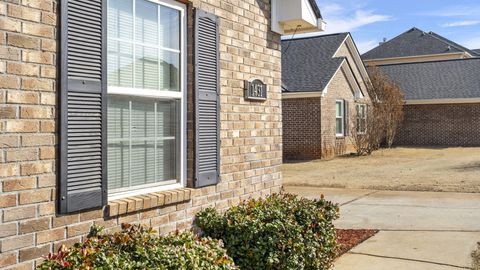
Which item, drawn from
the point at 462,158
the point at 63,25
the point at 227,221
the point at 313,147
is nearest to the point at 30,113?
the point at 63,25

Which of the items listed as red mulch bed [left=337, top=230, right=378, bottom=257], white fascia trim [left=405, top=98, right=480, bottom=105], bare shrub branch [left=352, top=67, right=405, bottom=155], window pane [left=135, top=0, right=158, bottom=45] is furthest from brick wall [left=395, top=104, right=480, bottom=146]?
window pane [left=135, top=0, right=158, bottom=45]

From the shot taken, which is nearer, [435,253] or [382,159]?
[435,253]

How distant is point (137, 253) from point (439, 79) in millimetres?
28270

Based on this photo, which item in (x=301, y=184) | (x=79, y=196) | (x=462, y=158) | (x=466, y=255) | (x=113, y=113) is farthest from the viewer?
(x=462, y=158)

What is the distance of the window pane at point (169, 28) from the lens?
4453mm

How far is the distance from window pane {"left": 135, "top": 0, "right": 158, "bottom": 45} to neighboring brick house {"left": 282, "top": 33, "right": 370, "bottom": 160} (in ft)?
53.3

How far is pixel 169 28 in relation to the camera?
4531mm

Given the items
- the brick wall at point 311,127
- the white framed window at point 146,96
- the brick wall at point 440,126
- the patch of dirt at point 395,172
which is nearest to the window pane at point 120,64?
the white framed window at point 146,96

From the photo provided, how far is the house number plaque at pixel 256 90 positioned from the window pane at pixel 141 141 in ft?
3.66

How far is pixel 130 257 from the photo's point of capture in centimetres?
326

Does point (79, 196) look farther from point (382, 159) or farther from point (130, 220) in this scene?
point (382, 159)

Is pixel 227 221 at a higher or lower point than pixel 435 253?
higher

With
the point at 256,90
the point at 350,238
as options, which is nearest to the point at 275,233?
the point at 256,90

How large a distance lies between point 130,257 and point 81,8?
5.83 ft
